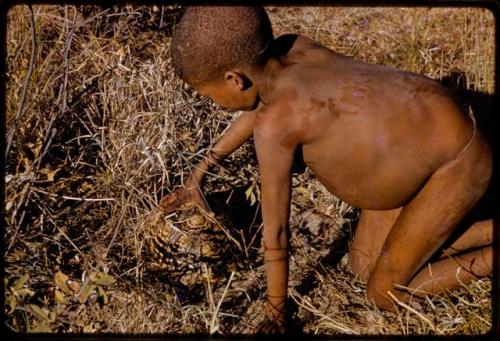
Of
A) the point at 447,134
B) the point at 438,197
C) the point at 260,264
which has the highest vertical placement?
the point at 447,134

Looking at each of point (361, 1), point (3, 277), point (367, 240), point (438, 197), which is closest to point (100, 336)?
point (3, 277)

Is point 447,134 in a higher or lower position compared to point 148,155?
higher

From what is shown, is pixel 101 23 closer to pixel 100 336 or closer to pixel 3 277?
pixel 3 277

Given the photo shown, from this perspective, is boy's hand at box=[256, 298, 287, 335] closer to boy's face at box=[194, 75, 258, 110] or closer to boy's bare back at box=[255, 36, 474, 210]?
boy's bare back at box=[255, 36, 474, 210]

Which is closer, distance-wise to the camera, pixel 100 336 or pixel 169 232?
pixel 100 336

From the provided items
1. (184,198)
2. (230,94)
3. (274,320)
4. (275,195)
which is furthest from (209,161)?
(274,320)

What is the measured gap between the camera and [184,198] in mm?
2674

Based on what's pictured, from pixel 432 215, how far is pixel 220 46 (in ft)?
3.09

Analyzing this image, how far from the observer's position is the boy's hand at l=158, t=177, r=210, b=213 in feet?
8.68

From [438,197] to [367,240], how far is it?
1.58 ft

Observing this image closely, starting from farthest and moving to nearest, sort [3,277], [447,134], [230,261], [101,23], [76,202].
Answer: [101,23] → [76,202] → [230,261] → [3,277] → [447,134]

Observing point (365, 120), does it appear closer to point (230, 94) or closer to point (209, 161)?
point (230, 94)

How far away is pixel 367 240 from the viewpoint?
2699 millimetres

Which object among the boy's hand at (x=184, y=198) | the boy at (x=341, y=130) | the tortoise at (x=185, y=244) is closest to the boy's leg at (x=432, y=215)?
the boy at (x=341, y=130)
